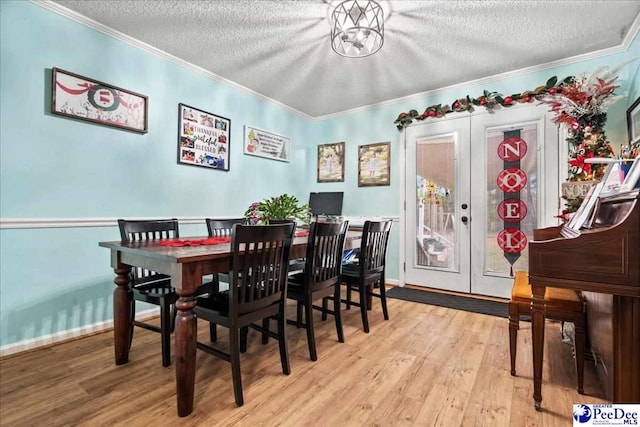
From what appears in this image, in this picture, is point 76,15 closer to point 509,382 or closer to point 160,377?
point 160,377

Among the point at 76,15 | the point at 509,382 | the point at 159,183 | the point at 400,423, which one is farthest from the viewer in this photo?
the point at 159,183

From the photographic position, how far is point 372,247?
248 cm

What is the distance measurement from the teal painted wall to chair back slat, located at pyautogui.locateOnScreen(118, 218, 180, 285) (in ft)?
2.02

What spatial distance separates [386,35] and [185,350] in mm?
2753

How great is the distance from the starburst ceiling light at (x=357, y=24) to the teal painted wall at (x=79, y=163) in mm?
1715

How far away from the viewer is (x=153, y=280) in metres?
2.12

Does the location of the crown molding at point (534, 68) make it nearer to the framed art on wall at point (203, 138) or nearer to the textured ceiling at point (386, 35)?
the textured ceiling at point (386, 35)

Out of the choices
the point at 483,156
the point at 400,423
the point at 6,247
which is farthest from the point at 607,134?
the point at 6,247

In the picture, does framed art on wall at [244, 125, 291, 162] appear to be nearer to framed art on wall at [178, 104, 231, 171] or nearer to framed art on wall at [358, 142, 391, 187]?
framed art on wall at [178, 104, 231, 171]

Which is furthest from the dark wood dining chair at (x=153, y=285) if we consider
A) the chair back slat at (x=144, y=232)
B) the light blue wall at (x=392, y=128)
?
the light blue wall at (x=392, y=128)

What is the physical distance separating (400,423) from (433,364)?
0.65 meters

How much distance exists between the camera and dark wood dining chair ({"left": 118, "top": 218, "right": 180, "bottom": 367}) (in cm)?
181

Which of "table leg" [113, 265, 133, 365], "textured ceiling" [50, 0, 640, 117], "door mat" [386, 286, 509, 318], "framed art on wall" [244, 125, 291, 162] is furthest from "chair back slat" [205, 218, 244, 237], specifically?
"door mat" [386, 286, 509, 318]

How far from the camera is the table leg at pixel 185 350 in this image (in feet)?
4.49
